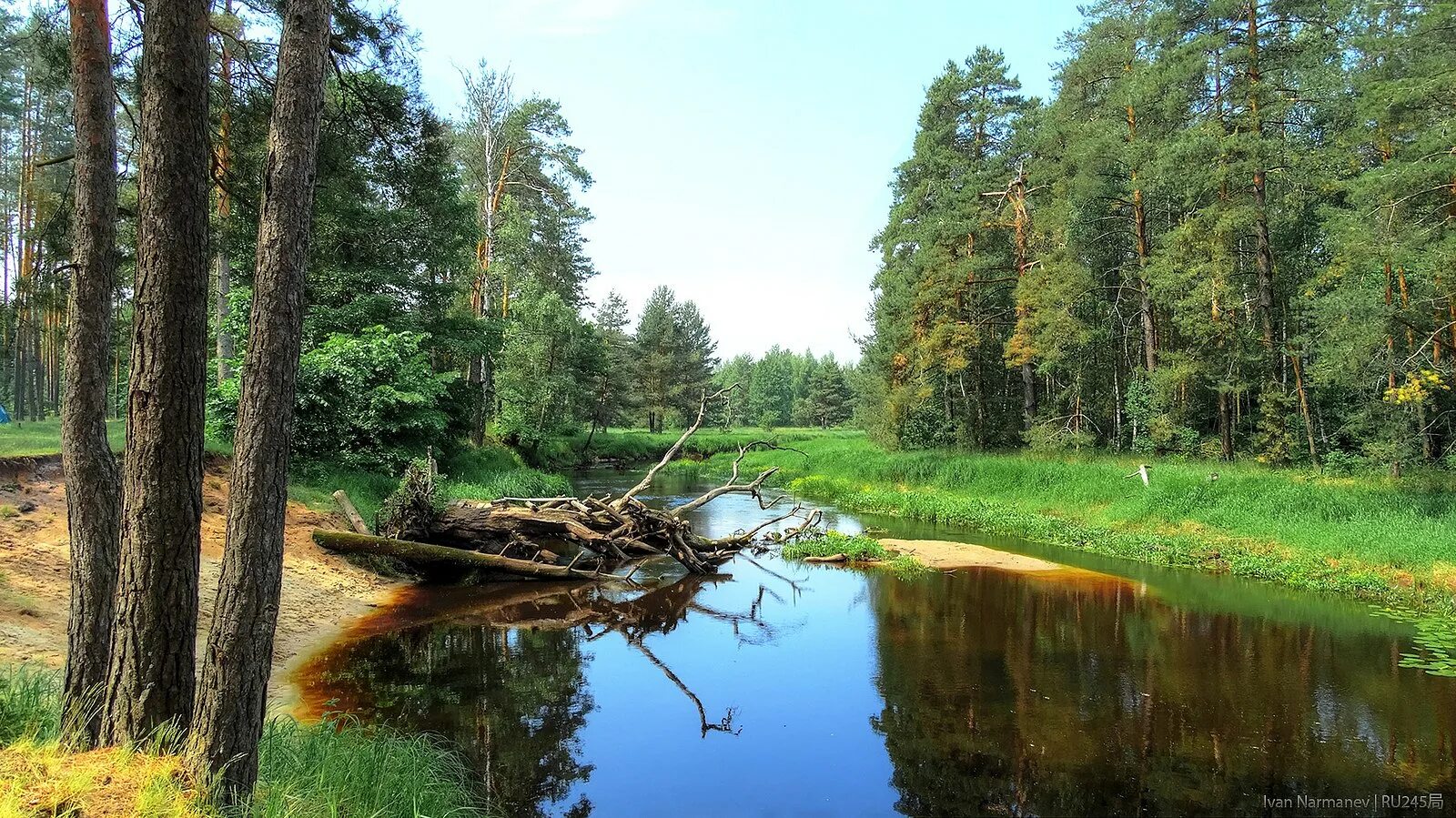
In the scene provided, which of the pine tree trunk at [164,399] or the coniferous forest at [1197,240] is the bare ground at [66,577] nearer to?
the pine tree trunk at [164,399]

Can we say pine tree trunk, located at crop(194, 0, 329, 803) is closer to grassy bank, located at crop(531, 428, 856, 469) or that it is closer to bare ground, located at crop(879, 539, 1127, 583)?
bare ground, located at crop(879, 539, 1127, 583)

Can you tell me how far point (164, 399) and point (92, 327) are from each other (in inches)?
83.6

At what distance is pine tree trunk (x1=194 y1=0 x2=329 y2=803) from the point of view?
146 inches

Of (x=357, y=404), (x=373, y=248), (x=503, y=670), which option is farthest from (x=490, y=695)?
(x=373, y=248)

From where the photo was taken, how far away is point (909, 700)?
7.96 meters

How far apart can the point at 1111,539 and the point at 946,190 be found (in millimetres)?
15679

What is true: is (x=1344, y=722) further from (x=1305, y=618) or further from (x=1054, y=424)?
(x=1054, y=424)

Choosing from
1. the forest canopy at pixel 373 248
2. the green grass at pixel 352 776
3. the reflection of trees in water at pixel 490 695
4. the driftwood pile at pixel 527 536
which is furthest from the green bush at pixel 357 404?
the green grass at pixel 352 776

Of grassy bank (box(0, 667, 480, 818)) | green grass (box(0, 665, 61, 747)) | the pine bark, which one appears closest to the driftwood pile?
grassy bank (box(0, 667, 480, 818))

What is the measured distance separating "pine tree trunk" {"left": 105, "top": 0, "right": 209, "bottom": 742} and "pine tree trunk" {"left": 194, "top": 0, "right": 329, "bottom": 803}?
28cm

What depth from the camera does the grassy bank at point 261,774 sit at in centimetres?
326

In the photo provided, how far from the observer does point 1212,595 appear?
12594 mm

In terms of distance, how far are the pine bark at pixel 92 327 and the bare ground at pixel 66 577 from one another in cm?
235

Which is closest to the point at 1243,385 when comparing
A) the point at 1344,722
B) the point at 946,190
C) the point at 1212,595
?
the point at 1212,595
